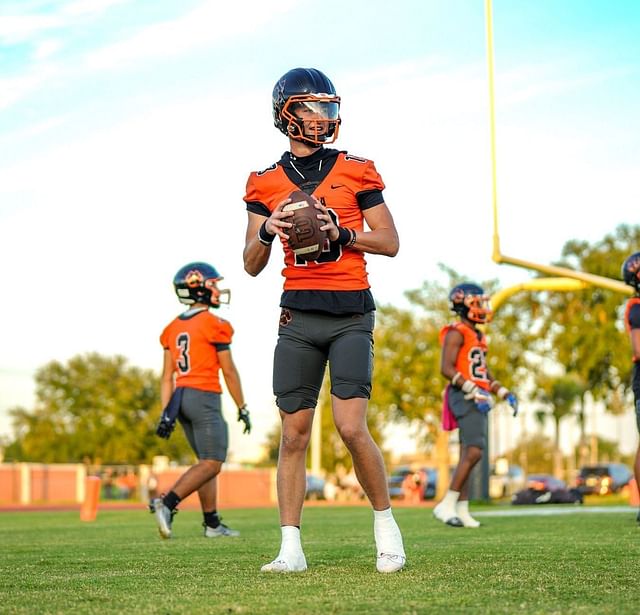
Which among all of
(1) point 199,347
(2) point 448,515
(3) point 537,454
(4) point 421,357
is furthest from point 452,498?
(3) point 537,454

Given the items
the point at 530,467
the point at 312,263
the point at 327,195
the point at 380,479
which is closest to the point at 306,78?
the point at 327,195

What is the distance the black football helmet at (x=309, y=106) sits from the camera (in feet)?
17.3

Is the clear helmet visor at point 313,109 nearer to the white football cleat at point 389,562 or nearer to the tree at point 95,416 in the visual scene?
the white football cleat at point 389,562

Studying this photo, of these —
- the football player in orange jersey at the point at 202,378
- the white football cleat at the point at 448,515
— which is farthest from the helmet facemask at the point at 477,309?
the football player in orange jersey at the point at 202,378

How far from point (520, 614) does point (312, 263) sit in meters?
2.12

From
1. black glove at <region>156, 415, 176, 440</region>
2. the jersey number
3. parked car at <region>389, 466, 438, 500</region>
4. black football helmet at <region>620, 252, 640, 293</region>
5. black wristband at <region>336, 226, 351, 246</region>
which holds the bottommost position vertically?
parked car at <region>389, 466, 438, 500</region>

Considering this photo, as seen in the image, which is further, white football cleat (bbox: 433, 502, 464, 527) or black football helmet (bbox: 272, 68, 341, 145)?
white football cleat (bbox: 433, 502, 464, 527)

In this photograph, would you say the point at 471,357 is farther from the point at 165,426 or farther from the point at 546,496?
the point at 546,496

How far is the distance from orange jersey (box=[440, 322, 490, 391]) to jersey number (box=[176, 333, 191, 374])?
7.64ft

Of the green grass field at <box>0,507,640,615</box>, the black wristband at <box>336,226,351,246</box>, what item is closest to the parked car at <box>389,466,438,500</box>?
the green grass field at <box>0,507,640,615</box>

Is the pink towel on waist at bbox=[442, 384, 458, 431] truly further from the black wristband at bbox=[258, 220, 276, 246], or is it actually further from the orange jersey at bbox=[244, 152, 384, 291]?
the black wristband at bbox=[258, 220, 276, 246]

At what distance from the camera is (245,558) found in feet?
19.6

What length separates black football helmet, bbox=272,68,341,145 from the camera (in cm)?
527

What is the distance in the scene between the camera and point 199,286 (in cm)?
920
